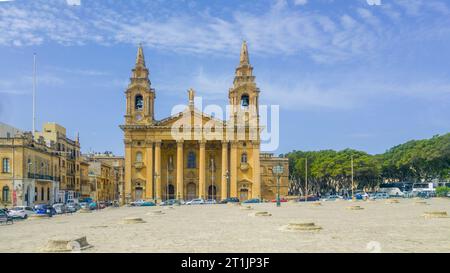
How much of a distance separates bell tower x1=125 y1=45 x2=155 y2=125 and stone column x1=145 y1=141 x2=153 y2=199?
399cm

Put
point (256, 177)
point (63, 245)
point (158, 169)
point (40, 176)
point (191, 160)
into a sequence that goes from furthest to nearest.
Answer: point (191, 160) < point (256, 177) < point (158, 169) < point (40, 176) < point (63, 245)

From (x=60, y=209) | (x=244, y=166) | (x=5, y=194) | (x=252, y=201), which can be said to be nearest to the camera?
(x=60, y=209)

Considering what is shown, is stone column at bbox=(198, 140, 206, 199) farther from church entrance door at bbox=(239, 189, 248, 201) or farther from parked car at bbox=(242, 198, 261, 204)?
parked car at bbox=(242, 198, 261, 204)

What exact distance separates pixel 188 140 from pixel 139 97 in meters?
10.5

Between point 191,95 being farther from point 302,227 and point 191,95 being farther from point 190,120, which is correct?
point 302,227

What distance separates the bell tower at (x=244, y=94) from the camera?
8519 centimetres

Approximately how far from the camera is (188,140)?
86.1m

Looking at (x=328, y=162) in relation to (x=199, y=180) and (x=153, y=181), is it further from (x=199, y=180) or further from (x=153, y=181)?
(x=153, y=181)

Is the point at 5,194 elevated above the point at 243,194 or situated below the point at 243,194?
above

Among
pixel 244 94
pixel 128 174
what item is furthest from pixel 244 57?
pixel 128 174

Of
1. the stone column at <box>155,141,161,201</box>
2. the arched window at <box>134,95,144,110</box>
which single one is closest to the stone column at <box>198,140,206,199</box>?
the stone column at <box>155,141,161,201</box>

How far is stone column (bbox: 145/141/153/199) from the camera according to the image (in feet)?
276

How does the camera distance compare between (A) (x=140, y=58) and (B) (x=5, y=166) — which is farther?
(A) (x=140, y=58)

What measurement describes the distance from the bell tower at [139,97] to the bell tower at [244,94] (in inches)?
519
